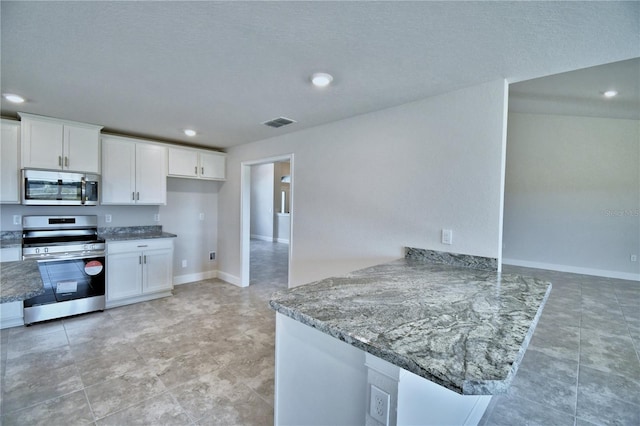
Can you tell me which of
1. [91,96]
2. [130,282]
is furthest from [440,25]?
[130,282]

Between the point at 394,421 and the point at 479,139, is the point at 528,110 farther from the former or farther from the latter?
the point at 394,421

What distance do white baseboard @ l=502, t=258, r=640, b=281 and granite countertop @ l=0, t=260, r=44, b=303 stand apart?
7.63m

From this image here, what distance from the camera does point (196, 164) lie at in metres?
4.62

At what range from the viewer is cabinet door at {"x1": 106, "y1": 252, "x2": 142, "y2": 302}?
360 cm

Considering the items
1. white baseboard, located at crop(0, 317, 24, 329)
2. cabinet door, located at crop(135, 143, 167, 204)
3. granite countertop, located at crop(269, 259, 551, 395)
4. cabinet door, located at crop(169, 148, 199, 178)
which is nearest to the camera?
granite countertop, located at crop(269, 259, 551, 395)

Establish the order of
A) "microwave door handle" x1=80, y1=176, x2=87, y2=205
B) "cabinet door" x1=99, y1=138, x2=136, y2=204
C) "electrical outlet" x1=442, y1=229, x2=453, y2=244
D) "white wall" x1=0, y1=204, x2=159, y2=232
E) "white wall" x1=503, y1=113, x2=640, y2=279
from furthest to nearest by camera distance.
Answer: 1. "white wall" x1=503, y1=113, x2=640, y2=279
2. "cabinet door" x1=99, y1=138, x2=136, y2=204
3. "microwave door handle" x1=80, y1=176, x2=87, y2=205
4. "white wall" x1=0, y1=204, x2=159, y2=232
5. "electrical outlet" x1=442, y1=229, x2=453, y2=244

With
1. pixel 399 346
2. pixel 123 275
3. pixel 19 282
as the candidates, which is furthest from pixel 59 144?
pixel 399 346

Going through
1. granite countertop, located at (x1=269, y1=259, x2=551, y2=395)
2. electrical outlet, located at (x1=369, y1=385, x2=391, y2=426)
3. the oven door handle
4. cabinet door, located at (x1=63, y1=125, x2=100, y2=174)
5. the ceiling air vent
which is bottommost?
electrical outlet, located at (x1=369, y1=385, x2=391, y2=426)

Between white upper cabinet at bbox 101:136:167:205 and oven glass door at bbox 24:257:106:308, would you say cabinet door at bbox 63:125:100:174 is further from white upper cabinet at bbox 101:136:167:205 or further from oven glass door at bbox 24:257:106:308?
oven glass door at bbox 24:257:106:308

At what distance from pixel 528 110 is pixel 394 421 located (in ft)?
20.7

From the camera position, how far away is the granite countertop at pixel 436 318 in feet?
2.87

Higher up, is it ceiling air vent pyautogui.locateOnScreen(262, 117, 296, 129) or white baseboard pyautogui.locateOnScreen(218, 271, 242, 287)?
ceiling air vent pyautogui.locateOnScreen(262, 117, 296, 129)

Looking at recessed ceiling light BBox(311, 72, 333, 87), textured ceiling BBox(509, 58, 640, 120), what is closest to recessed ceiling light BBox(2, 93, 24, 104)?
recessed ceiling light BBox(311, 72, 333, 87)

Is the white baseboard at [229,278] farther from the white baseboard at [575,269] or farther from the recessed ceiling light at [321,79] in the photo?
the white baseboard at [575,269]
